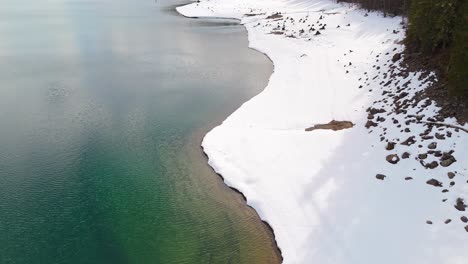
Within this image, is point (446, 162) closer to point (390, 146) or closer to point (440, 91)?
point (390, 146)

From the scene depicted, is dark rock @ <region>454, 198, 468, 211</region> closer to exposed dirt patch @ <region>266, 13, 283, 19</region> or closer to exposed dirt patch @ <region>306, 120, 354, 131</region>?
exposed dirt patch @ <region>306, 120, 354, 131</region>

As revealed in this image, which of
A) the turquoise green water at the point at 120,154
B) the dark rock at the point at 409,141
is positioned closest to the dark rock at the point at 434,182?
the dark rock at the point at 409,141

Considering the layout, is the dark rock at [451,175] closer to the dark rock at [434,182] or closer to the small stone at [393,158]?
the dark rock at [434,182]

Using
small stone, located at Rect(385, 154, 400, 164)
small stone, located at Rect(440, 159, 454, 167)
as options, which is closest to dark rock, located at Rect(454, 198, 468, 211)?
small stone, located at Rect(440, 159, 454, 167)

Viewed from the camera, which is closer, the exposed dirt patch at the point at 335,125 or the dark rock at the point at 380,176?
the dark rock at the point at 380,176

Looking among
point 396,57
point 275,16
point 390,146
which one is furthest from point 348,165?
point 275,16

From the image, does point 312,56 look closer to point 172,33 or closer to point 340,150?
point 340,150
